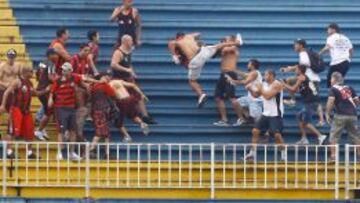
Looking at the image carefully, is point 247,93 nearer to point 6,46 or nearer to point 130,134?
point 130,134

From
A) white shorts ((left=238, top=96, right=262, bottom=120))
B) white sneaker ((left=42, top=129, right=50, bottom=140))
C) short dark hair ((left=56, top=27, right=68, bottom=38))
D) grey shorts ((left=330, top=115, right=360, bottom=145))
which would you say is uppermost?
short dark hair ((left=56, top=27, right=68, bottom=38))

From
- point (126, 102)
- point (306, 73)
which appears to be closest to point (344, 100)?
point (306, 73)

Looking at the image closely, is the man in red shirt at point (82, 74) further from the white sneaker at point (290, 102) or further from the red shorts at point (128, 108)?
the white sneaker at point (290, 102)

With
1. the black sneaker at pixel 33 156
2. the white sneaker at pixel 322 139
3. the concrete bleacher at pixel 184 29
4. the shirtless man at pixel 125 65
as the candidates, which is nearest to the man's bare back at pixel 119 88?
the shirtless man at pixel 125 65

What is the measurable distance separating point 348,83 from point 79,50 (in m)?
3.91

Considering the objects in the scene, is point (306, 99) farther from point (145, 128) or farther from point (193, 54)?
point (145, 128)

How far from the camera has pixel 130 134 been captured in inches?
947

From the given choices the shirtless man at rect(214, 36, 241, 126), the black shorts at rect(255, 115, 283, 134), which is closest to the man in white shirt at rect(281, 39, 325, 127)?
the shirtless man at rect(214, 36, 241, 126)

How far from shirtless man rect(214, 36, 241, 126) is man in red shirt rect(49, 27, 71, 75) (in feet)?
7.00

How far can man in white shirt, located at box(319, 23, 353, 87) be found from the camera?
24641 mm

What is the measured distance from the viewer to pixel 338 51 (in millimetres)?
24672

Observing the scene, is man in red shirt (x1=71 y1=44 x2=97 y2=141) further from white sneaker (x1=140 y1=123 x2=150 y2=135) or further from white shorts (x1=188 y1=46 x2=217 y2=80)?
white shorts (x1=188 y1=46 x2=217 y2=80)

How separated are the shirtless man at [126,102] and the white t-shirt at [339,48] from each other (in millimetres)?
2839

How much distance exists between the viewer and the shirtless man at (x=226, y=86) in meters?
24.2
